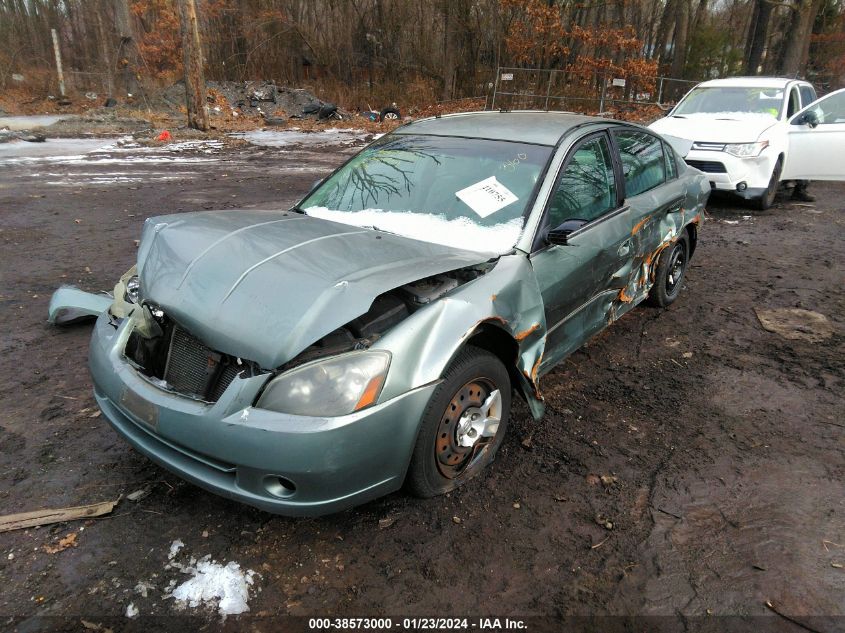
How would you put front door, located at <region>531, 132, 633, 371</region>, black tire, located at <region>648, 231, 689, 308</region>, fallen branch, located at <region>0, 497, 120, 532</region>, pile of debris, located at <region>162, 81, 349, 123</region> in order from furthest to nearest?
pile of debris, located at <region>162, 81, 349, 123</region>
black tire, located at <region>648, 231, 689, 308</region>
front door, located at <region>531, 132, 633, 371</region>
fallen branch, located at <region>0, 497, 120, 532</region>

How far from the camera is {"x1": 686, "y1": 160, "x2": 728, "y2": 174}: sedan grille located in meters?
8.32

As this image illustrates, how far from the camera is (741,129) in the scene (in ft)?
27.7

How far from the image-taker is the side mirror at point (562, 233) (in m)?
3.11

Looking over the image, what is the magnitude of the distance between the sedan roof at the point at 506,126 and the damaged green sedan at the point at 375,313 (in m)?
0.02

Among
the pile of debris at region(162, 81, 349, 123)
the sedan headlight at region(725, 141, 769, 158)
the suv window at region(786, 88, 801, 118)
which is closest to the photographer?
the sedan headlight at region(725, 141, 769, 158)

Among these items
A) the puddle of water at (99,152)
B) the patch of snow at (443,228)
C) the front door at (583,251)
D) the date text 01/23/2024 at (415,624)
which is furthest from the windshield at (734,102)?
the puddle of water at (99,152)

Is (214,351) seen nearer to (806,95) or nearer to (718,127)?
(718,127)

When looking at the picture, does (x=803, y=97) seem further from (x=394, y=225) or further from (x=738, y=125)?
(x=394, y=225)

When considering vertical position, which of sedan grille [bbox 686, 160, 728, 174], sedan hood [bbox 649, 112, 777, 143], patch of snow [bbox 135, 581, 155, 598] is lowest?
patch of snow [bbox 135, 581, 155, 598]

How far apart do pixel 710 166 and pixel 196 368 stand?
26.8 ft

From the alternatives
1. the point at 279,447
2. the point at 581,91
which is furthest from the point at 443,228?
the point at 581,91

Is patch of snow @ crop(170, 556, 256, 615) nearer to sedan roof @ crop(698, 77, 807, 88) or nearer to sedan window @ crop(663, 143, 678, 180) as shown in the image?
sedan window @ crop(663, 143, 678, 180)

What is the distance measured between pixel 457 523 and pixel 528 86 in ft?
79.7

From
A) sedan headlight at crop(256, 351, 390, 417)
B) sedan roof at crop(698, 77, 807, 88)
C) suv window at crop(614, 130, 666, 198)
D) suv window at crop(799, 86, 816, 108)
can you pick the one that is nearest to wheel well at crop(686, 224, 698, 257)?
suv window at crop(614, 130, 666, 198)
